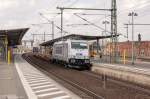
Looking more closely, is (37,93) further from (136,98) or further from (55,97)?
(136,98)

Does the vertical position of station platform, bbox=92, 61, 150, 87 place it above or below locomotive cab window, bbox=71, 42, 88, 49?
below

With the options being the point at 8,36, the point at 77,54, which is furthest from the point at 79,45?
the point at 8,36

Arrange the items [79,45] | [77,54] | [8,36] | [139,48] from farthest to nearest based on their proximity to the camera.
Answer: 1. [139,48]
2. [8,36]
3. [79,45]
4. [77,54]

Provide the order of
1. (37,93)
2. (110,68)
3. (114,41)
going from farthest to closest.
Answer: (114,41) → (110,68) → (37,93)

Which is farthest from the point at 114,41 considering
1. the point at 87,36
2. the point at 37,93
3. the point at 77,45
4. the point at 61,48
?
the point at 37,93

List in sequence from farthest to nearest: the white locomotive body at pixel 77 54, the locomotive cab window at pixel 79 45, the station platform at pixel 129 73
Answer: the locomotive cab window at pixel 79 45 < the white locomotive body at pixel 77 54 < the station platform at pixel 129 73

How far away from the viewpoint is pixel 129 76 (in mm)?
29875

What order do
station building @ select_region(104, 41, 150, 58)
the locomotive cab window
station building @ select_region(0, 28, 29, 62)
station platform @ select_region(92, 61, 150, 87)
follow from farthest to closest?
1. station building @ select_region(104, 41, 150, 58)
2. station building @ select_region(0, 28, 29, 62)
3. the locomotive cab window
4. station platform @ select_region(92, 61, 150, 87)

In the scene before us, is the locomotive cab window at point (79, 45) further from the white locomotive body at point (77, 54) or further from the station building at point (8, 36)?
the station building at point (8, 36)

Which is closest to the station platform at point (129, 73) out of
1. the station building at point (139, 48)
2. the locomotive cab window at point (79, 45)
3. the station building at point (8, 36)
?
the locomotive cab window at point (79, 45)

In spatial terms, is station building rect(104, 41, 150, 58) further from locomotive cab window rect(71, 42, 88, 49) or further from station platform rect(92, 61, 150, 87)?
station platform rect(92, 61, 150, 87)

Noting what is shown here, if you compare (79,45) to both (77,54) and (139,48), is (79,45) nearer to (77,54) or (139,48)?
(77,54)

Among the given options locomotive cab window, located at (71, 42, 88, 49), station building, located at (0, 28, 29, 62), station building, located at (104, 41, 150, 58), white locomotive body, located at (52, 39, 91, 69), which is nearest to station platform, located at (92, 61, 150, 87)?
white locomotive body, located at (52, 39, 91, 69)

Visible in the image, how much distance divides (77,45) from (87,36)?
1103cm
